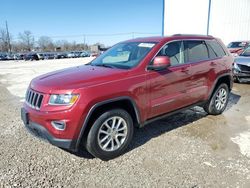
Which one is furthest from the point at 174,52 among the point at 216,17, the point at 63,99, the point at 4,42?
the point at 4,42

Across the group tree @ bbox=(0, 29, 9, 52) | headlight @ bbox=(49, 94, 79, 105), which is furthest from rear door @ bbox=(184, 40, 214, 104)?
tree @ bbox=(0, 29, 9, 52)

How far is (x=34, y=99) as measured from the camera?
3418mm

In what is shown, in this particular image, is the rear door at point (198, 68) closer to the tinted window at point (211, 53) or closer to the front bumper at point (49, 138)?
the tinted window at point (211, 53)

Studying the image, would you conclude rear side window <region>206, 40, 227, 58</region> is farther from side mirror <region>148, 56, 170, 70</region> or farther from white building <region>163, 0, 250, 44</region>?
white building <region>163, 0, 250, 44</region>

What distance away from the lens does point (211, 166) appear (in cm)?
336

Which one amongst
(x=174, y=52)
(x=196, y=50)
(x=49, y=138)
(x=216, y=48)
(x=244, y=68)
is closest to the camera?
(x=49, y=138)

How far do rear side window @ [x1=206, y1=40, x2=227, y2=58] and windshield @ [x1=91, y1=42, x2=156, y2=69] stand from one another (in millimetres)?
1755

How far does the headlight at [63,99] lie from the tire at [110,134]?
472 mm

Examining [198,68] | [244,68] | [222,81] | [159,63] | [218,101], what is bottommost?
[218,101]

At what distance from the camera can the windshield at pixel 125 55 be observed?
396 cm

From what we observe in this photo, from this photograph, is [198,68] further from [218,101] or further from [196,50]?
[218,101]

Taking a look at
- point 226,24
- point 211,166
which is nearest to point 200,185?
point 211,166

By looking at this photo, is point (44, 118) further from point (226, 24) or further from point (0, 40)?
point (0, 40)

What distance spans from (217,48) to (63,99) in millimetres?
3832
